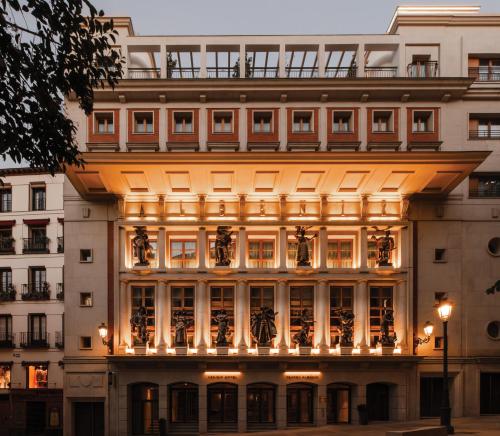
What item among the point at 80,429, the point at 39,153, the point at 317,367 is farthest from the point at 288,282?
the point at 39,153

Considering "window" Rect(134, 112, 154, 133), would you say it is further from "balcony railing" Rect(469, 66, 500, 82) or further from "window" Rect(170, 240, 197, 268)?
"balcony railing" Rect(469, 66, 500, 82)

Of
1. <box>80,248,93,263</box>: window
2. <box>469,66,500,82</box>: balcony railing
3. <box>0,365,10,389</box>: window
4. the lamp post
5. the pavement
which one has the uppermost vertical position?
<box>469,66,500,82</box>: balcony railing

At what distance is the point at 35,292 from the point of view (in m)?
40.1

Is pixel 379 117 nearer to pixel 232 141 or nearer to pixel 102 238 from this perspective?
pixel 232 141

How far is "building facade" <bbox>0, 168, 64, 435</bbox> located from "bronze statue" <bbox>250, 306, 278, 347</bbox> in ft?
55.2

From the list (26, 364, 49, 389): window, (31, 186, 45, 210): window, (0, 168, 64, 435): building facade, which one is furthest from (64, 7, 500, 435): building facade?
(31, 186, 45, 210): window

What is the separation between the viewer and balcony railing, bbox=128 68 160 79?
1210 inches

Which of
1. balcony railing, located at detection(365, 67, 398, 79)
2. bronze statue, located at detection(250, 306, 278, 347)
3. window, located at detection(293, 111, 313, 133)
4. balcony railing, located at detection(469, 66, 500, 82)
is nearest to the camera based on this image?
bronze statue, located at detection(250, 306, 278, 347)

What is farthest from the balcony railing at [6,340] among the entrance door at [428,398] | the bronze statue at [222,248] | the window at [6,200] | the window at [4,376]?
the entrance door at [428,398]

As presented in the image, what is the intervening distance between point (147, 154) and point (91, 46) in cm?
1632

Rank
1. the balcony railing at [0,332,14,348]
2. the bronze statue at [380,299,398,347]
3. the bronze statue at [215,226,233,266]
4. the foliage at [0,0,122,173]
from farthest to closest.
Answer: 1. the balcony railing at [0,332,14,348]
2. the bronze statue at [215,226,233,266]
3. the bronze statue at [380,299,398,347]
4. the foliage at [0,0,122,173]

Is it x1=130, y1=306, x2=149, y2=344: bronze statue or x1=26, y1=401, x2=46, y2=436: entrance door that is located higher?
x1=130, y1=306, x2=149, y2=344: bronze statue

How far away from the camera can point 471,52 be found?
102 ft

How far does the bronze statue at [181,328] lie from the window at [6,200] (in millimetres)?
18938
